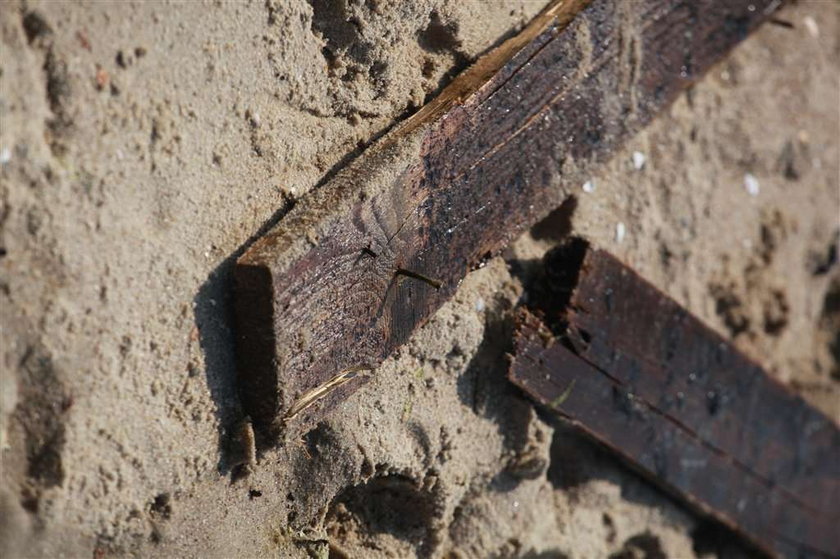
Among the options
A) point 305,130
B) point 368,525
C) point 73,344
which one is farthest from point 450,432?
point 73,344

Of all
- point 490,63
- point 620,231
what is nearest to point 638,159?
point 620,231

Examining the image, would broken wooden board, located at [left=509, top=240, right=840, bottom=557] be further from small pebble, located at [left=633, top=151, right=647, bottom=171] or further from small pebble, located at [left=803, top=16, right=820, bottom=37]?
small pebble, located at [left=803, top=16, right=820, bottom=37]

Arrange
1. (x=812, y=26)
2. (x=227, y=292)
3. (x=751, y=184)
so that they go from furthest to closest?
(x=812, y=26) < (x=751, y=184) < (x=227, y=292)

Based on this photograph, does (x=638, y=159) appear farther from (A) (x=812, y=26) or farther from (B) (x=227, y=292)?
(B) (x=227, y=292)

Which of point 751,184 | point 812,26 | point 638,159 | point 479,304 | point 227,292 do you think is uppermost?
point 812,26

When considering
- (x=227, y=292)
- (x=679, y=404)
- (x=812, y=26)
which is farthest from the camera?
(x=812, y=26)

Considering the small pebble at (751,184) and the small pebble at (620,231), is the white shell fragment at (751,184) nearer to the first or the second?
the small pebble at (751,184)
